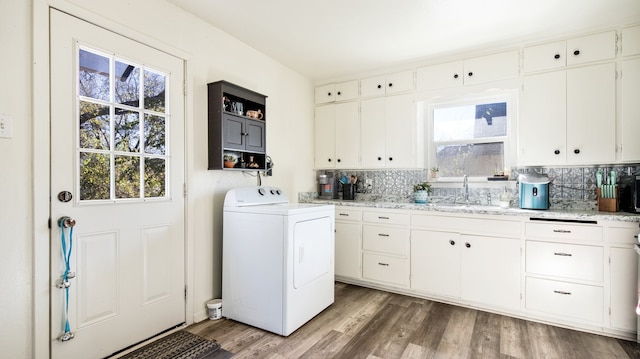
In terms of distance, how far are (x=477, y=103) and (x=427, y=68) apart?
0.64 m

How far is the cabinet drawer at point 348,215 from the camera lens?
11.1ft

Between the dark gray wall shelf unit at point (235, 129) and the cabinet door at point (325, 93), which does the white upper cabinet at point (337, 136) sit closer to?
the cabinet door at point (325, 93)

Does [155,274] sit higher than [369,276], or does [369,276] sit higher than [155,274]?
[155,274]

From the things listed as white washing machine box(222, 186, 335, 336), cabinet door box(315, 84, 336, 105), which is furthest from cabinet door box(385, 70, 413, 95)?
white washing machine box(222, 186, 335, 336)

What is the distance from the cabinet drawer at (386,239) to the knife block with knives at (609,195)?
1.59 metres

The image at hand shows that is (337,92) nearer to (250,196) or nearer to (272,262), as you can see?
(250,196)

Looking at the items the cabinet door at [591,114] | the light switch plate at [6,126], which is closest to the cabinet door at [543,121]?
the cabinet door at [591,114]

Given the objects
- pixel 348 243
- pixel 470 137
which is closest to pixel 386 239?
pixel 348 243

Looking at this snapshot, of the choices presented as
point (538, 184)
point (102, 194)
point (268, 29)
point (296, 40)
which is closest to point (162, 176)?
point (102, 194)

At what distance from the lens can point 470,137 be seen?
3.35 meters

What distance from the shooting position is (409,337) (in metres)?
2.29

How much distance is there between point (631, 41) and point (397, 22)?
1857 mm

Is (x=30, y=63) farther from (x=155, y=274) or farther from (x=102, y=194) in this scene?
(x=155, y=274)

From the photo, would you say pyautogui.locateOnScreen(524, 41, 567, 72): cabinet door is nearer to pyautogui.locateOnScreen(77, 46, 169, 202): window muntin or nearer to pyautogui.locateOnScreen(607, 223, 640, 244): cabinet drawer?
pyautogui.locateOnScreen(607, 223, 640, 244): cabinet drawer
